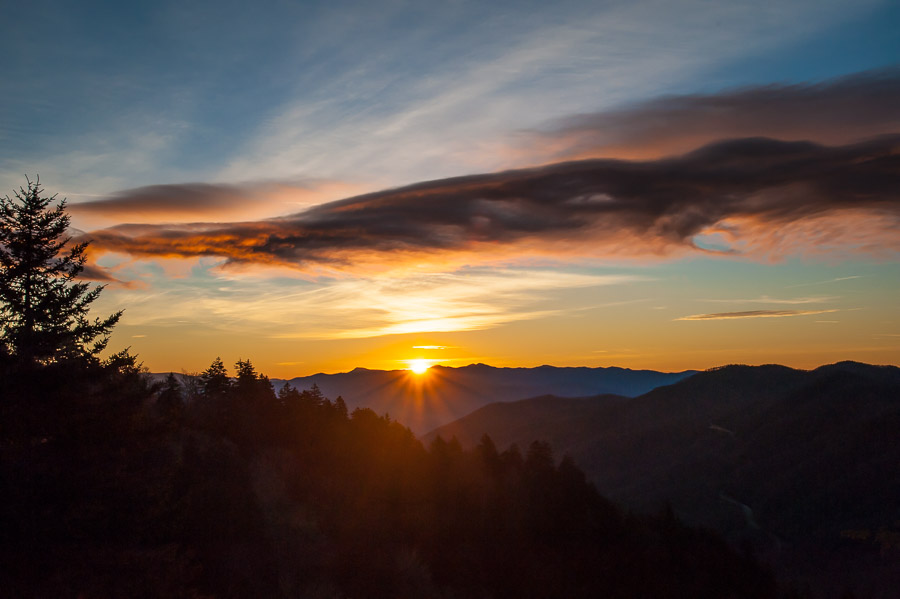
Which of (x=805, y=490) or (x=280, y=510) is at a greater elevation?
(x=280, y=510)

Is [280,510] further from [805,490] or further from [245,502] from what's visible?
[805,490]

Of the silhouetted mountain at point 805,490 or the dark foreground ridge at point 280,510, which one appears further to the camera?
the silhouetted mountain at point 805,490

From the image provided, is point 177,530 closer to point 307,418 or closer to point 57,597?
point 57,597

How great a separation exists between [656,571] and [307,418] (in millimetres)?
43795

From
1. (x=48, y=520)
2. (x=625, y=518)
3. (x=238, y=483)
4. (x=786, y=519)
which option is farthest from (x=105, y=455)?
(x=786, y=519)

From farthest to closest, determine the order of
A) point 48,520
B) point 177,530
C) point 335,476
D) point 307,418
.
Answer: point 307,418 → point 335,476 → point 177,530 → point 48,520

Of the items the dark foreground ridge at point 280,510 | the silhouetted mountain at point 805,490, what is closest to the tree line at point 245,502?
the dark foreground ridge at point 280,510

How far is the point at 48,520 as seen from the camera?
19328 millimetres

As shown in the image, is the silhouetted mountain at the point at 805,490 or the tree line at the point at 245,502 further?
the silhouetted mountain at the point at 805,490

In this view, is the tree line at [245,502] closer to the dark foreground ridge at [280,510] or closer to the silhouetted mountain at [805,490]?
the dark foreground ridge at [280,510]

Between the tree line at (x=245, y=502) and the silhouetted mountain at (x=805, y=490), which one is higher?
the tree line at (x=245, y=502)

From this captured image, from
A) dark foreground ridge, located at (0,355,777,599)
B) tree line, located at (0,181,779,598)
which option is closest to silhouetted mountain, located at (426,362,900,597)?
dark foreground ridge, located at (0,355,777,599)

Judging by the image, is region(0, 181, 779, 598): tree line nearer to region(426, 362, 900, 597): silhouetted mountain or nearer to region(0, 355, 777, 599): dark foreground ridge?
region(0, 355, 777, 599): dark foreground ridge

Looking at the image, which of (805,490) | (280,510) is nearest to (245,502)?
(280,510)
